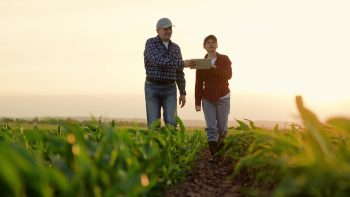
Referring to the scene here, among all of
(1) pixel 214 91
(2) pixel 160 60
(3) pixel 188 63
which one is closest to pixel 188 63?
(3) pixel 188 63

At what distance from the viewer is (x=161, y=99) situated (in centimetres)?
1023

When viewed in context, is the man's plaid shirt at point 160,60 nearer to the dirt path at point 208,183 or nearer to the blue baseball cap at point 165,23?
the blue baseball cap at point 165,23

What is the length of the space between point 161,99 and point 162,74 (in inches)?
20.7

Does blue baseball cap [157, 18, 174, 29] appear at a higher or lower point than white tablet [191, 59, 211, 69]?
higher

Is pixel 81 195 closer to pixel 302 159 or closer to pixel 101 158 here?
pixel 101 158

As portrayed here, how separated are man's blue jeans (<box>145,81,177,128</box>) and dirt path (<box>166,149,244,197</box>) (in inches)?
72.2

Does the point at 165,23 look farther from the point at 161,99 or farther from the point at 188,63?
the point at 161,99

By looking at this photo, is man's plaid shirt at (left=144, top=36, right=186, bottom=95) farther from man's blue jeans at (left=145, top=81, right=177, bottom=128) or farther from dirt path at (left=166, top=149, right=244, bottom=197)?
dirt path at (left=166, top=149, right=244, bottom=197)

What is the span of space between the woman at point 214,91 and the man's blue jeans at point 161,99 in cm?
44

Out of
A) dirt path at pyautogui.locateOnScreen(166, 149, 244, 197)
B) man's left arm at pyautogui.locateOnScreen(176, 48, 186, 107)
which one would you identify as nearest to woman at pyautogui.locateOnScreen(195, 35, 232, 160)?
man's left arm at pyautogui.locateOnScreen(176, 48, 186, 107)

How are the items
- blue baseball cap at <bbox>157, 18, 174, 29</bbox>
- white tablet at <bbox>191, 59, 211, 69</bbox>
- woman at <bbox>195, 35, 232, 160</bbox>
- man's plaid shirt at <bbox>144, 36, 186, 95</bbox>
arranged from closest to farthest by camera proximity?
white tablet at <bbox>191, 59, 211, 69</bbox> → blue baseball cap at <bbox>157, 18, 174, 29</bbox> → man's plaid shirt at <bbox>144, 36, 186, 95</bbox> → woman at <bbox>195, 35, 232, 160</bbox>

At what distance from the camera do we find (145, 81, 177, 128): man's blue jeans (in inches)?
396

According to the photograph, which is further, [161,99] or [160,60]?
[161,99]

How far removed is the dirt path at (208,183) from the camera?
18.1ft
